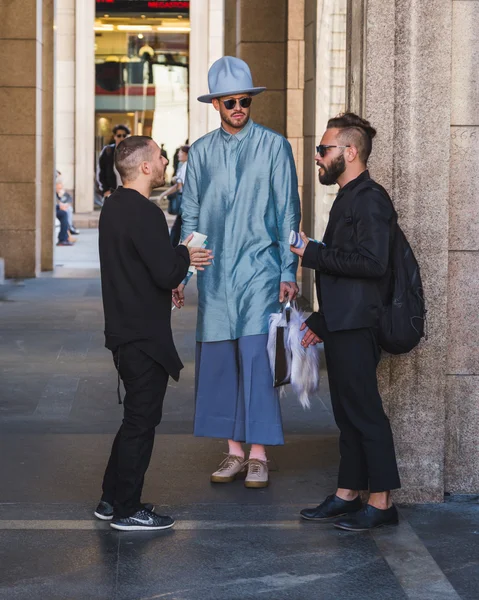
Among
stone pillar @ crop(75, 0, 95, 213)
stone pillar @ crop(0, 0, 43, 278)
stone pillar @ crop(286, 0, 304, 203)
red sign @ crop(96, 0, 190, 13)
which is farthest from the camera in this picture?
red sign @ crop(96, 0, 190, 13)

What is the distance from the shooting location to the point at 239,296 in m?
5.90

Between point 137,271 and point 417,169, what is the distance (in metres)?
1.41

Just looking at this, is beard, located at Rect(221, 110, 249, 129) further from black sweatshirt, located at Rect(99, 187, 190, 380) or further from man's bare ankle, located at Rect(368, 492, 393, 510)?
man's bare ankle, located at Rect(368, 492, 393, 510)

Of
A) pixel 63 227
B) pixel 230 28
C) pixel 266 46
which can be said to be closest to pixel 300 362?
pixel 266 46

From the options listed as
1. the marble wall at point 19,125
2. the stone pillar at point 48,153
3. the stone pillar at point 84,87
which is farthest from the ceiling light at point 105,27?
the marble wall at point 19,125

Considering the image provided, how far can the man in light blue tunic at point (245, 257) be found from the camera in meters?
5.88

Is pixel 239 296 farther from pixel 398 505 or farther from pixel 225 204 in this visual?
pixel 398 505

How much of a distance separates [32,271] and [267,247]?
35.4ft

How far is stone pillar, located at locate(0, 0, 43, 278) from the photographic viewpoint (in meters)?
16.0

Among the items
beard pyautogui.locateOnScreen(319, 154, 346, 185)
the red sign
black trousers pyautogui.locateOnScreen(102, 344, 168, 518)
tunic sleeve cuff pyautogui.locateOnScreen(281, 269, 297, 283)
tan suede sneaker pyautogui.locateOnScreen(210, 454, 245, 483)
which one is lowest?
tan suede sneaker pyautogui.locateOnScreen(210, 454, 245, 483)

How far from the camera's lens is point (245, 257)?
5883mm

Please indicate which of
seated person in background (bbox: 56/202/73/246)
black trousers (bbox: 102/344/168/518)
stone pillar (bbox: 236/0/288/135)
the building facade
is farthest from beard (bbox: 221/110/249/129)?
seated person in background (bbox: 56/202/73/246)

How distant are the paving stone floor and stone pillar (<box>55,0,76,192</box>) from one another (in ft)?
92.5

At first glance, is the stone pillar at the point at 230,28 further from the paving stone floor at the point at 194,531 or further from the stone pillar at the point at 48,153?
the paving stone floor at the point at 194,531
